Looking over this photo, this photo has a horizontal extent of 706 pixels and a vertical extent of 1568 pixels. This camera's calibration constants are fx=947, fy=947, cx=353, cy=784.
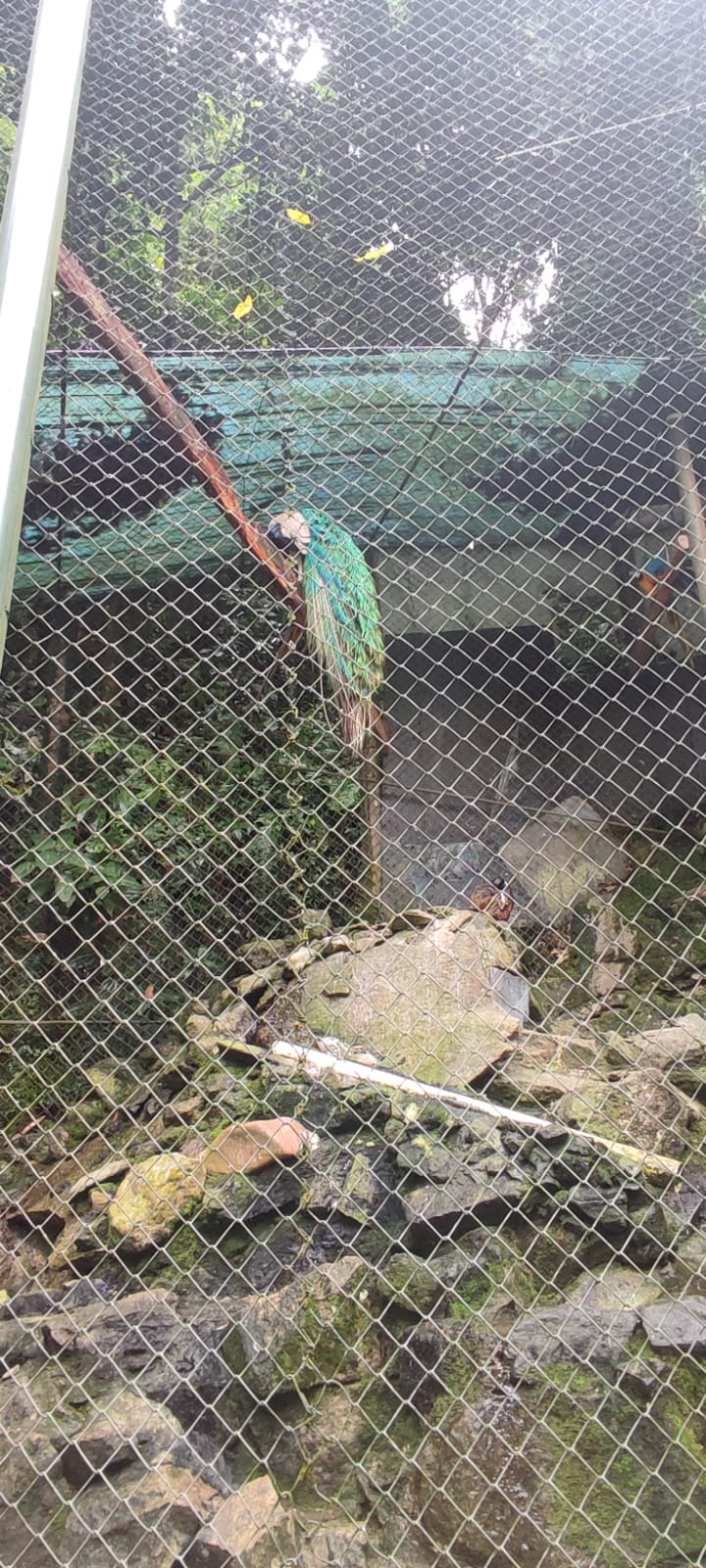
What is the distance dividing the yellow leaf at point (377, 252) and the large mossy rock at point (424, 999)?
1.83 m

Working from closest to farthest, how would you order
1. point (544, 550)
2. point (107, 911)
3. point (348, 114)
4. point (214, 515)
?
point (348, 114), point (214, 515), point (107, 911), point (544, 550)

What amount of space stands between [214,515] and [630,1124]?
2.09 metres

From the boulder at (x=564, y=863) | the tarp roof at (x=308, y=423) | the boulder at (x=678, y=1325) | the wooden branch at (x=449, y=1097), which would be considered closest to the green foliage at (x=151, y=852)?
Answer: the tarp roof at (x=308, y=423)

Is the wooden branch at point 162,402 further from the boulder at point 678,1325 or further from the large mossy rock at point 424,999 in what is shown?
the boulder at point 678,1325

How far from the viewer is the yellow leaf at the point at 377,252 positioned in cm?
A: 239

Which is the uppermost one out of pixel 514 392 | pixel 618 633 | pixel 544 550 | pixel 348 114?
pixel 348 114

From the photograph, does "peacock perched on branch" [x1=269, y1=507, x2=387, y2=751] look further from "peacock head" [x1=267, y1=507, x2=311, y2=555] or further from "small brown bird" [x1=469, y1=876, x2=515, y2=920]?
"small brown bird" [x1=469, y1=876, x2=515, y2=920]

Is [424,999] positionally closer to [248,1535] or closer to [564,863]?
[248,1535]

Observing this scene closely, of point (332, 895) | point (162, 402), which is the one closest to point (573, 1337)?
point (332, 895)

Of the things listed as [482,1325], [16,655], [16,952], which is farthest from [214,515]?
[482,1325]

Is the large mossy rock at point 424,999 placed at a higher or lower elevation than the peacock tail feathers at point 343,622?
lower

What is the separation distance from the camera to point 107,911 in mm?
3227

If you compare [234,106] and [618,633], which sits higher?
[234,106]

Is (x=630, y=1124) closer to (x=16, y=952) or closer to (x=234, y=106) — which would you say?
(x=16, y=952)
